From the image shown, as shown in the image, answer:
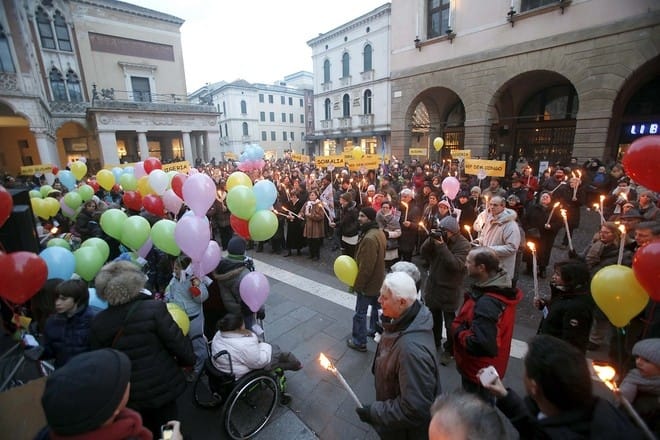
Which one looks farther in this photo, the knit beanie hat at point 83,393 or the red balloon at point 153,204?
the red balloon at point 153,204

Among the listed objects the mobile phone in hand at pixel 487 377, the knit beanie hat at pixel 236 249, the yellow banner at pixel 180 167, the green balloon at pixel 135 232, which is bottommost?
the mobile phone in hand at pixel 487 377

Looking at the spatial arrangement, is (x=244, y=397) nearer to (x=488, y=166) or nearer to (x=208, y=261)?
(x=208, y=261)

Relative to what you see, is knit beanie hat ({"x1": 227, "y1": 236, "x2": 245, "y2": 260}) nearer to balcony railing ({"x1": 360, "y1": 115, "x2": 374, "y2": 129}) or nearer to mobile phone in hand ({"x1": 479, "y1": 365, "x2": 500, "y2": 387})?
mobile phone in hand ({"x1": 479, "y1": 365, "x2": 500, "y2": 387})

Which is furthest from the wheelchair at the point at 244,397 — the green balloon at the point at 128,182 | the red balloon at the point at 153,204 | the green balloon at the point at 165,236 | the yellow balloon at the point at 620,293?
the green balloon at the point at 128,182

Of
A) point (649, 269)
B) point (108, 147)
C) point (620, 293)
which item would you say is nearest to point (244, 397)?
point (620, 293)

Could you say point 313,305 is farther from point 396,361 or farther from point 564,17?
point 564,17

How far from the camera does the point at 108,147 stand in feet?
74.7

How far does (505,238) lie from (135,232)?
5033 millimetres

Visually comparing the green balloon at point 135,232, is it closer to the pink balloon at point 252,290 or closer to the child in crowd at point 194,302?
the child in crowd at point 194,302

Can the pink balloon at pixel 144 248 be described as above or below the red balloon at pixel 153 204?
below

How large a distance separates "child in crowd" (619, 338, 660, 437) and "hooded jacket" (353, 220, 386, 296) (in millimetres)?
2286

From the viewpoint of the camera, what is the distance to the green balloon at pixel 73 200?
6216 mm

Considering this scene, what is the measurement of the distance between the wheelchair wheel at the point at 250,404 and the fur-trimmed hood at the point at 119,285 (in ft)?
4.02

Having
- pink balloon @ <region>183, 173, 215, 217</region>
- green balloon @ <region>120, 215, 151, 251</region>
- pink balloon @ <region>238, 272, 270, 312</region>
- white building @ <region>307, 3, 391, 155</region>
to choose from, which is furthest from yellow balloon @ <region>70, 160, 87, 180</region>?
white building @ <region>307, 3, 391, 155</region>
